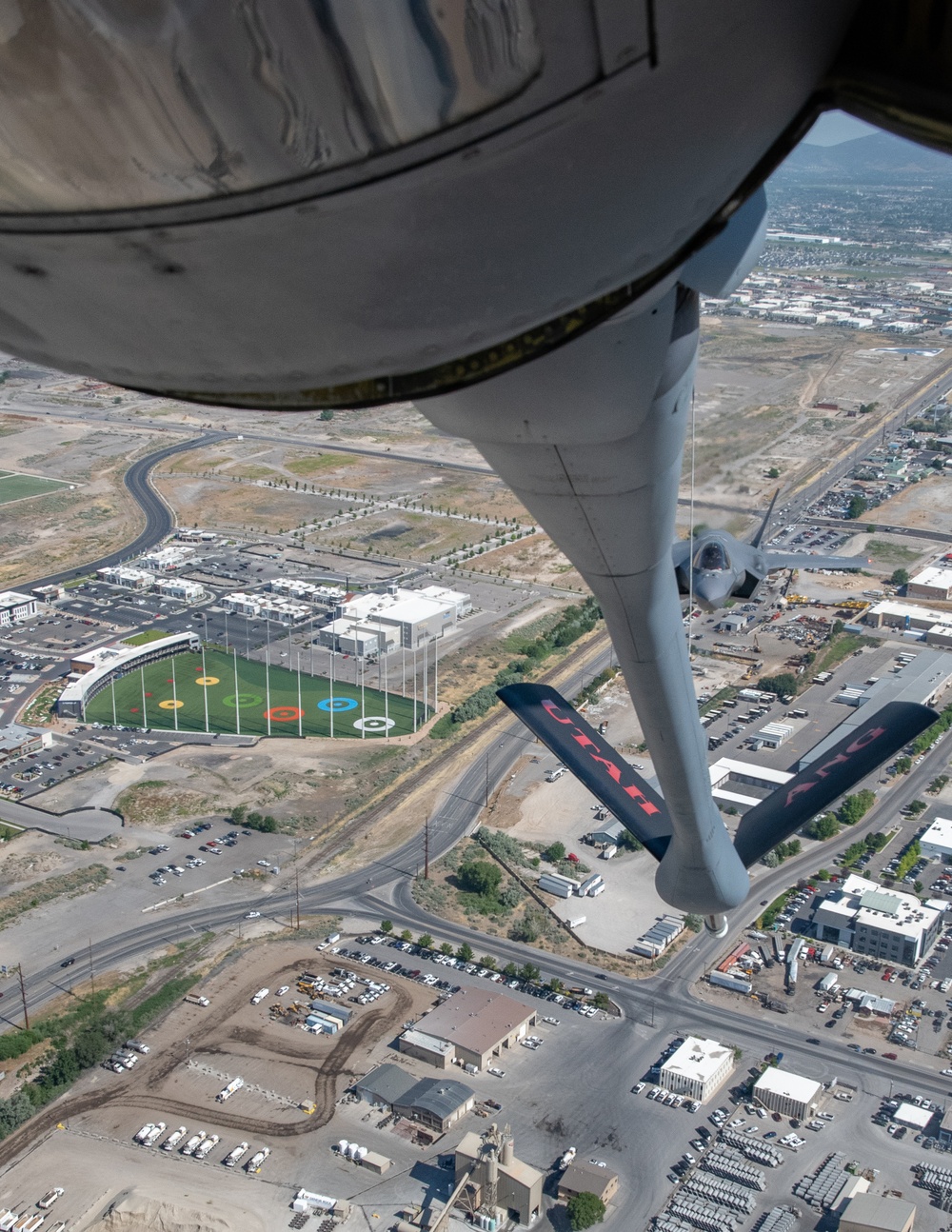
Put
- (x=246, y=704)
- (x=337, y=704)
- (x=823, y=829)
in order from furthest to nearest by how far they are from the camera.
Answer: (x=246, y=704)
(x=337, y=704)
(x=823, y=829)

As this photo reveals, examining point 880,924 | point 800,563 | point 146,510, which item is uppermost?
point 800,563

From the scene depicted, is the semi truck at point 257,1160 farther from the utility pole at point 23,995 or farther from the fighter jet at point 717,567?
the fighter jet at point 717,567

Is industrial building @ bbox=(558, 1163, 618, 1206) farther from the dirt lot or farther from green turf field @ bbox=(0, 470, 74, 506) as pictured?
green turf field @ bbox=(0, 470, 74, 506)

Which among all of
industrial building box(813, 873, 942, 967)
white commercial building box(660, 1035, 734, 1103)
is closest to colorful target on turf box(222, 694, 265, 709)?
industrial building box(813, 873, 942, 967)

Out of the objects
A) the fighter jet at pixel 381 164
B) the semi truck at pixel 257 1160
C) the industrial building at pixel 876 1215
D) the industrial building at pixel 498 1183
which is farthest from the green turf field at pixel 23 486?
the fighter jet at pixel 381 164

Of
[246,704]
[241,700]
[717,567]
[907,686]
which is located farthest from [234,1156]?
[907,686]

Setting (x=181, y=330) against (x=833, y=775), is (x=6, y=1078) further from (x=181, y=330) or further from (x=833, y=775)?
(x=181, y=330)

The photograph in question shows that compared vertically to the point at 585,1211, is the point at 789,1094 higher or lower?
higher

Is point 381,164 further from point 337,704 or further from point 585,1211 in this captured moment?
point 337,704
